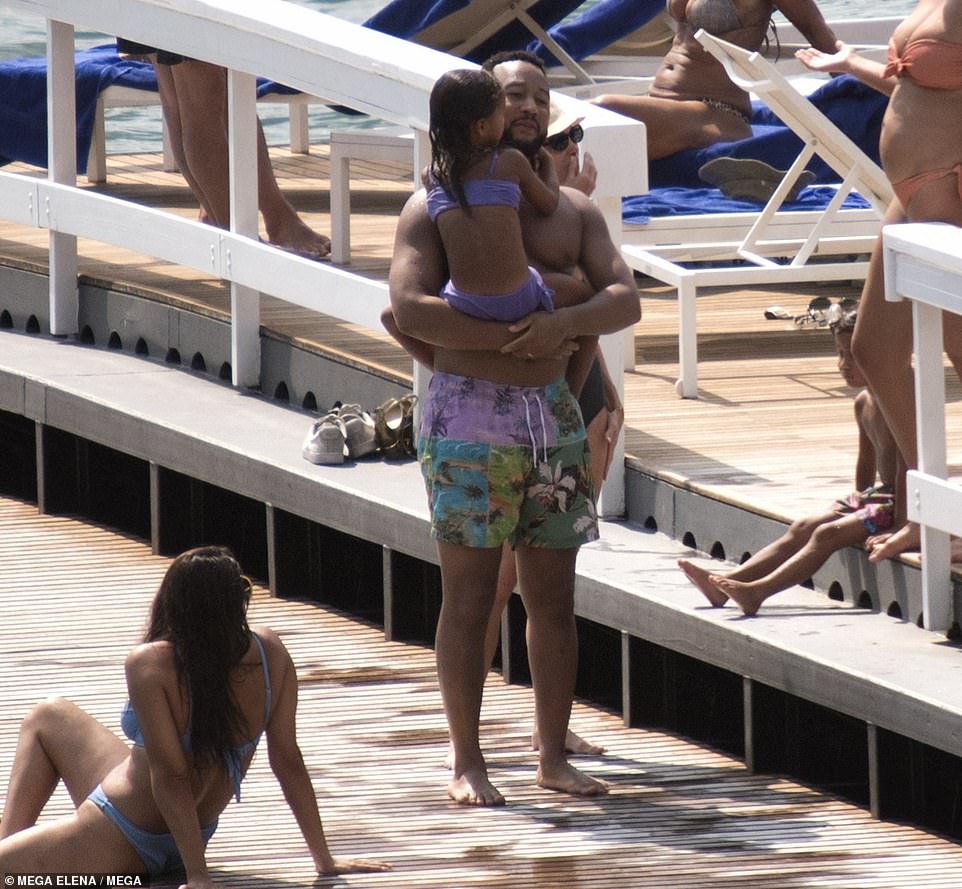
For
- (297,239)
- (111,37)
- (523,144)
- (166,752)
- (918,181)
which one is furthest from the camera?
(111,37)

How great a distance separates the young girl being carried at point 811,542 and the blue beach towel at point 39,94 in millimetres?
4792

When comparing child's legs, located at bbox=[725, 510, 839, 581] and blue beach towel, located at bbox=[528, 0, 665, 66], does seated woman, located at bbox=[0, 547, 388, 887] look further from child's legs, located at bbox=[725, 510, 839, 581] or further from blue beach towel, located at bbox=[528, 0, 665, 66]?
blue beach towel, located at bbox=[528, 0, 665, 66]

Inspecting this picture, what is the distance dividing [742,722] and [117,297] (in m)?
3.28

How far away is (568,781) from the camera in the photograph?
490 centimetres

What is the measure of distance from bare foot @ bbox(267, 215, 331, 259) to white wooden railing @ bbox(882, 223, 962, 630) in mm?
3625

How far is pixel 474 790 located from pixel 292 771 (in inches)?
23.0

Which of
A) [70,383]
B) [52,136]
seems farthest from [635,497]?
[52,136]

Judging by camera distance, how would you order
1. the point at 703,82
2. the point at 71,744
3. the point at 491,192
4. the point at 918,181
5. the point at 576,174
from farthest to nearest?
the point at 703,82 < the point at 576,174 < the point at 918,181 < the point at 491,192 < the point at 71,744

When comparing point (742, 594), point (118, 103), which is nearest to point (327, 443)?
point (742, 594)

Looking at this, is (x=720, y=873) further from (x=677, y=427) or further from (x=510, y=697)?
(x=677, y=427)

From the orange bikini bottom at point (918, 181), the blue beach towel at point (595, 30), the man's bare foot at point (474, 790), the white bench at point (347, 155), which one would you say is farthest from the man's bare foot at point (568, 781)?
the blue beach towel at point (595, 30)

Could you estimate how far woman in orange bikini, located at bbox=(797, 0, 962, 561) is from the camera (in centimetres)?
509

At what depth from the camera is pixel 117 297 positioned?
7852 millimetres

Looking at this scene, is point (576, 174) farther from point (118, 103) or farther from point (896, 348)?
point (118, 103)
